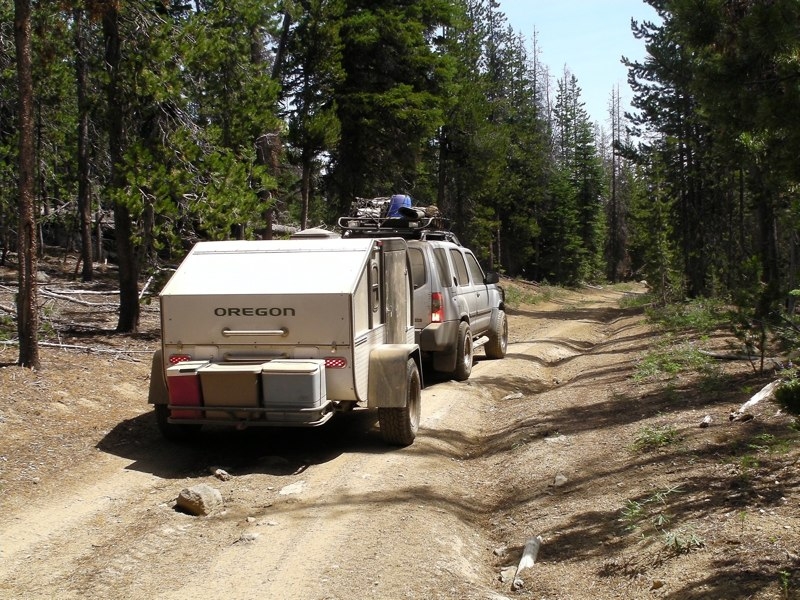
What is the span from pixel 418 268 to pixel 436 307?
0.66 meters

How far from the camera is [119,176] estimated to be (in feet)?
42.4

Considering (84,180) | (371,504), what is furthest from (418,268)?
(84,180)

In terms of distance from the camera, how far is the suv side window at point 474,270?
46.4ft

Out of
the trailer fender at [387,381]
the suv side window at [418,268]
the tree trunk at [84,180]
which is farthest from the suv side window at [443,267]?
the tree trunk at [84,180]

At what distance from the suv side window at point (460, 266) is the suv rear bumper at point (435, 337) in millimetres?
1279

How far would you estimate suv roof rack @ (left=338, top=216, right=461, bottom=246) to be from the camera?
1180 cm

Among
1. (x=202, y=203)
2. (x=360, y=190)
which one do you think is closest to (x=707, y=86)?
(x=202, y=203)

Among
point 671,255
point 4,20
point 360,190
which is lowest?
point 671,255

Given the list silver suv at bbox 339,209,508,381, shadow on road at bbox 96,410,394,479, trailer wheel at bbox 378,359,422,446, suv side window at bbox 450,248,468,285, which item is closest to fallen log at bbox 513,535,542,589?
trailer wheel at bbox 378,359,422,446

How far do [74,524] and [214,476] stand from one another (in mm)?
1594

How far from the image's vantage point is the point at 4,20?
49.6 feet

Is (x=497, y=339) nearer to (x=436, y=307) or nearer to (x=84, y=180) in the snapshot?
(x=436, y=307)

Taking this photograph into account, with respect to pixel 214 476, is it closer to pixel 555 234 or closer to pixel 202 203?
pixel 202 203

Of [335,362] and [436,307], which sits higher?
[436,307]
